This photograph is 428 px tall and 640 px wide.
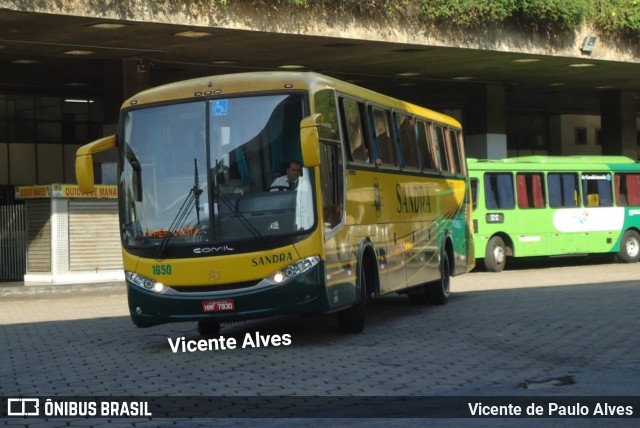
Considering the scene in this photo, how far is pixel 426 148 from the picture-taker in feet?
68.7

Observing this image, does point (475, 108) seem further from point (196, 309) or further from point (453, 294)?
point (196, 309)

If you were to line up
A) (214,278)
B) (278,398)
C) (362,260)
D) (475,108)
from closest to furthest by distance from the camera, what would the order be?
1. (278,398)
2. (214,278)
3. (362,260)
4. (475,108)

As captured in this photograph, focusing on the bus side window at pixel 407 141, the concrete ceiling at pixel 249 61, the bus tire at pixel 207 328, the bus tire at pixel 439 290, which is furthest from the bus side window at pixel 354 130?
the concrete ceiling at pixel 249 61

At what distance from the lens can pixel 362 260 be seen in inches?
650

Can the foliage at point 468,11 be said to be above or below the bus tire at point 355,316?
above

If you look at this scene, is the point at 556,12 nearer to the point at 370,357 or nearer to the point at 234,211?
the point at 234,211

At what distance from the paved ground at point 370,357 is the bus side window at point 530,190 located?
11.8m

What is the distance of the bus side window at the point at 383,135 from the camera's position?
699 inches

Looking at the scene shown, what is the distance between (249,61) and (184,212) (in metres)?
20.1

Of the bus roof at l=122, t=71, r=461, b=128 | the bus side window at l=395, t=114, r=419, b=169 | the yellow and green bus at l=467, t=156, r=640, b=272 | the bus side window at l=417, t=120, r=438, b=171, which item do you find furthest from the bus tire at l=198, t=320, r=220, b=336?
the yellow and green bus at l=467, t=156, r=640, b=272

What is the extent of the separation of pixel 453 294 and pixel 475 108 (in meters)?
20.2

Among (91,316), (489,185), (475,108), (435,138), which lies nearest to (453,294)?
(435,138)

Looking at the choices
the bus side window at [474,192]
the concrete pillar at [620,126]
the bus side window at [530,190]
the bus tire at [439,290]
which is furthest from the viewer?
the concrete pillar at [620,126]

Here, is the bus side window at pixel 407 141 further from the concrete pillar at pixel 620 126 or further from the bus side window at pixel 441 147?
the concrete pillar at pixel 620 126
